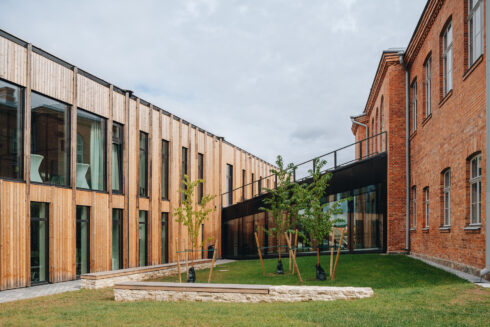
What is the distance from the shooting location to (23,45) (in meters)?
14.1

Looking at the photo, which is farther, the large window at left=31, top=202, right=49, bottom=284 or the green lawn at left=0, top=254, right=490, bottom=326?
the large window at left=31, top=202, right=49, bottom=284

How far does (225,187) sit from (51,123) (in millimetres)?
15236

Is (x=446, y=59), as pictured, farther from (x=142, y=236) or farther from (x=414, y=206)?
(x=142, y=236)

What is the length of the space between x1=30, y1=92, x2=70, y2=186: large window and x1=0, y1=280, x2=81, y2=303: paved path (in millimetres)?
3087

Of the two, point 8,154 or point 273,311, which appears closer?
point 273,311

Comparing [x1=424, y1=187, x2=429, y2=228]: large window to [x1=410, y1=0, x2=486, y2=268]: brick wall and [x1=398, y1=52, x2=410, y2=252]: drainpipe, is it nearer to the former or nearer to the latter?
[x1=410, y1=0, x2=486, y2=268]: brick wall

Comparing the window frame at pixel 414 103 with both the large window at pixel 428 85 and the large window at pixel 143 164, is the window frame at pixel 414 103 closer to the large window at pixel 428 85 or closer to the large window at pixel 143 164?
the large window at pixel 428 85

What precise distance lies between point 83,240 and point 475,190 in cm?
1218

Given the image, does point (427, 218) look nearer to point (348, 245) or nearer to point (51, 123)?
point (348, 245)

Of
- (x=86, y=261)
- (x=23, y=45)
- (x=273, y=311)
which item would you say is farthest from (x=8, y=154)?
(x=273, y=311)

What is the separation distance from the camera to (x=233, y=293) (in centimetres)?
1008

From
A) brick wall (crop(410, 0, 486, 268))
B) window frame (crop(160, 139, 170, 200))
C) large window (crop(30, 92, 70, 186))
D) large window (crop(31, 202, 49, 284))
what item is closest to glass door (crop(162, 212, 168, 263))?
window frame (crop(160, 139, 170, 200))

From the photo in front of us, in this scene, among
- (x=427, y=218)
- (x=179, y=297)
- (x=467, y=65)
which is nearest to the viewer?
(x=179, y=297)

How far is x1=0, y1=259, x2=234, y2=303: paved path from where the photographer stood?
39.5 feet
